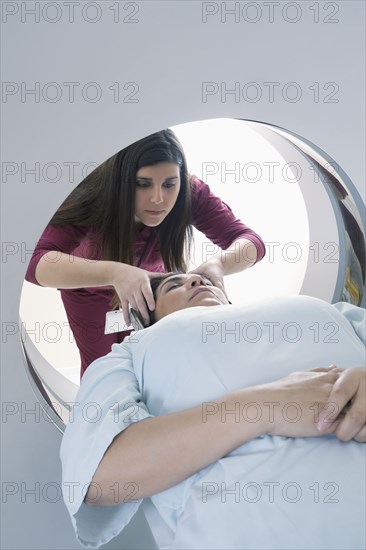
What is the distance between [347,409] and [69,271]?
780 mm

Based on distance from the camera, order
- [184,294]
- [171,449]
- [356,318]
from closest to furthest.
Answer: [171,449], [356,318], [184,294]

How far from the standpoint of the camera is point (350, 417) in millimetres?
1094

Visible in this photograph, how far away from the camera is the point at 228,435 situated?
1102mm

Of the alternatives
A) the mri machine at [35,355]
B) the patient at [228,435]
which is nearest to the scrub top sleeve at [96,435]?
the patient at [228,435]

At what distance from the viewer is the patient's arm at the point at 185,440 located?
43.3 inches

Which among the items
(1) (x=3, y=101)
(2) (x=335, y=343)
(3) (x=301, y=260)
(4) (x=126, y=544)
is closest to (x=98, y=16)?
(1) (x=3, y=101)

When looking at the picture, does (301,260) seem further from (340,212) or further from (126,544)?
(126,544)

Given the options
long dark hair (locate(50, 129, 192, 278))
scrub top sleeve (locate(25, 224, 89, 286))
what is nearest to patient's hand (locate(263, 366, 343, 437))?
scrub top sleeve (locate(25, 224, 89, 286))

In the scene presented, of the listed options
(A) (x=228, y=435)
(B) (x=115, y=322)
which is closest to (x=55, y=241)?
(B) (x=115, y=322)

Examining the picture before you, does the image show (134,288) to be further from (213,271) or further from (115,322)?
(115,322)

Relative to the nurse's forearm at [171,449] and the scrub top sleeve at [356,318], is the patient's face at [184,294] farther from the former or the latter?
the nurse's forearm at [171,449]

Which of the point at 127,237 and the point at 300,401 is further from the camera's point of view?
the point at 127,237

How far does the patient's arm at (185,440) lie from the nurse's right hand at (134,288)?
1.68 feet

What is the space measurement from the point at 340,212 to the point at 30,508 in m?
1.04
